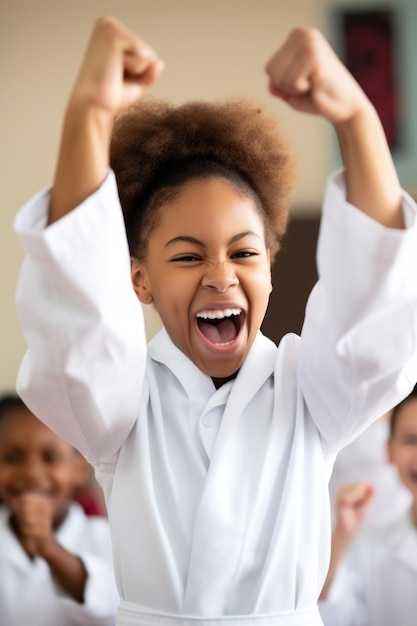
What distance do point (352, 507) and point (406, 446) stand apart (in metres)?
0.20

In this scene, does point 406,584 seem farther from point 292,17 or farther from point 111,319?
point 292,17

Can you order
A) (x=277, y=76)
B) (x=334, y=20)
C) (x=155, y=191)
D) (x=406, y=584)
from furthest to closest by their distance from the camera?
(x=334, y=20) < (x=406, y=584) < (x=155, y=191) < (x=277, y=76)

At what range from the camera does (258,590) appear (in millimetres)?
1004

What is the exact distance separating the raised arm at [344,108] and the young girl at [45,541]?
1.48 m

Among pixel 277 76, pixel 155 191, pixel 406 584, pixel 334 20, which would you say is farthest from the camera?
pixel 334 20

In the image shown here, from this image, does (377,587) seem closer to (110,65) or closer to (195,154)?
(195,154)

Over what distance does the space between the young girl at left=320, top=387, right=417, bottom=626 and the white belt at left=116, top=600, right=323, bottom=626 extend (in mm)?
1203

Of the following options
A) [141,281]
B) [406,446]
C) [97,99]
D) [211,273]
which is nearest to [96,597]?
[406,446]

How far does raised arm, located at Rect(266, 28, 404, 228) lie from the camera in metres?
0.90

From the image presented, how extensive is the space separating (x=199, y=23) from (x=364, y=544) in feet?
6.08

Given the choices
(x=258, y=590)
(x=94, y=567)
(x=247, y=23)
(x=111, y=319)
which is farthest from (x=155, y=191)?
(x=247, y=23)

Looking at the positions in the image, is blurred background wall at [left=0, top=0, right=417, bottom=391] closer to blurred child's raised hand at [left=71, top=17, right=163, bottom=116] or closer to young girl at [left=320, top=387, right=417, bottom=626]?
young girl at [left=320, top=387, right=417, bottom=626]

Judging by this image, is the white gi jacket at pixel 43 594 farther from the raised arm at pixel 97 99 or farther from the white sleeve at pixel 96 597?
the raised arm at pixel 97 99

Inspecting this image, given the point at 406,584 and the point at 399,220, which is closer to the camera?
the point at 399,220
